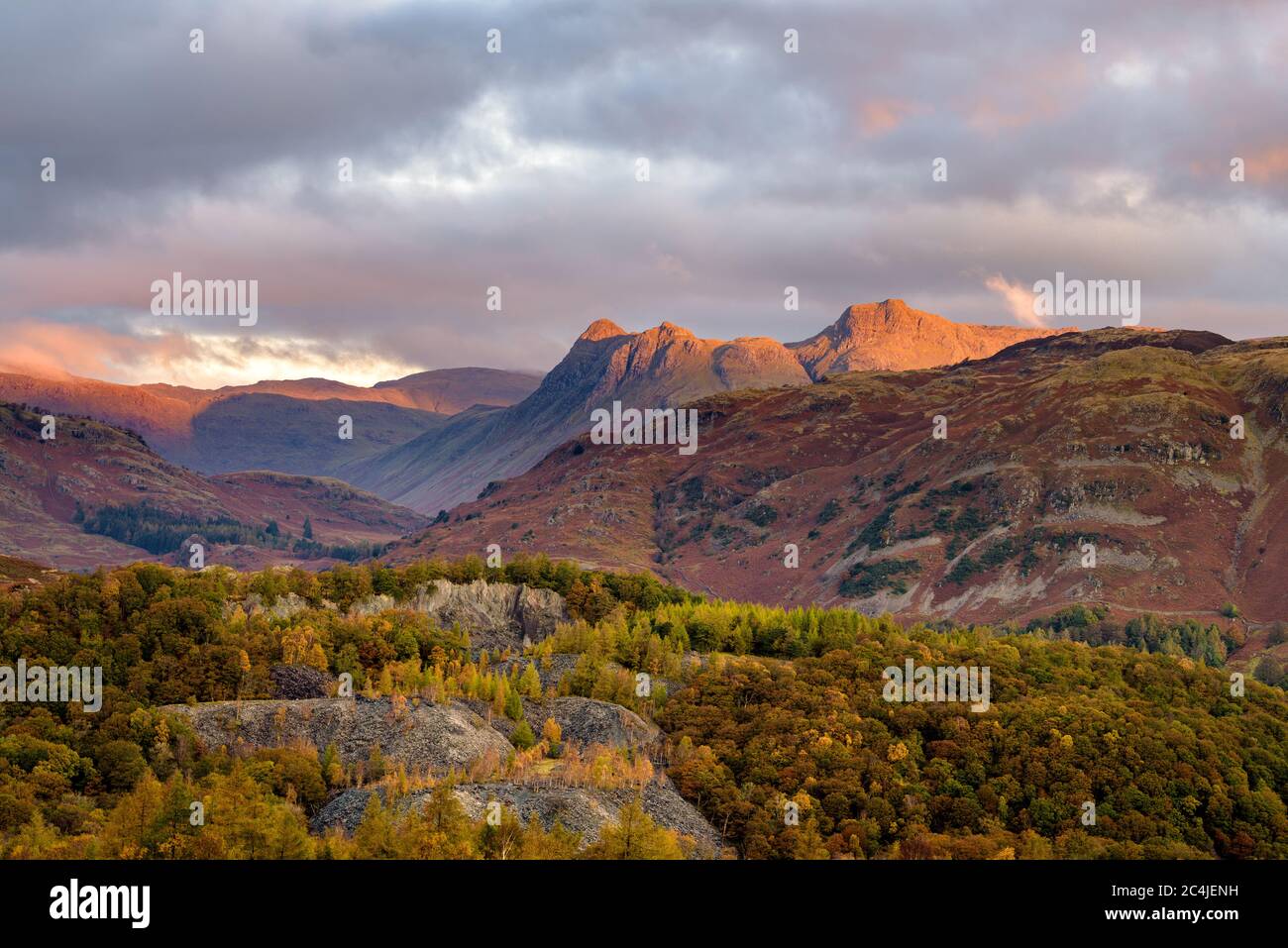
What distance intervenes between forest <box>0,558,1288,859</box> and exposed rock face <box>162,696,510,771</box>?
2.30 metres

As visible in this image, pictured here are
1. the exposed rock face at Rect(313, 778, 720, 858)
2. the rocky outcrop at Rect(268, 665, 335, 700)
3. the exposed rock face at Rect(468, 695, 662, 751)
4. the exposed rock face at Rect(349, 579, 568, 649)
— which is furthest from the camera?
the exposed rock face at Rect(349, 579, 568, 649)

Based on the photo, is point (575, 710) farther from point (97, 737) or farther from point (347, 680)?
point (97, 737)

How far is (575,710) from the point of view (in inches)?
3925

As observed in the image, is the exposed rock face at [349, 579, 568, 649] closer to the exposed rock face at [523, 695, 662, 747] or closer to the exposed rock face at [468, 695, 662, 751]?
the exposed rock face at [523, 695, 662, 747]

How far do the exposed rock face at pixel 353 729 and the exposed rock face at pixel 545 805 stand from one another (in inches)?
316

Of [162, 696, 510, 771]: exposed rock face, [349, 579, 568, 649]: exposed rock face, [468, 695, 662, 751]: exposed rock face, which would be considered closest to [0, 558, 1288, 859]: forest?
[468, 695, 662, 751]: exposed rock face

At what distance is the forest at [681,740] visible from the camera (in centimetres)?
6531

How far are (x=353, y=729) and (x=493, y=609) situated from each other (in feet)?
230

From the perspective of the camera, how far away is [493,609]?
15675 centimetres

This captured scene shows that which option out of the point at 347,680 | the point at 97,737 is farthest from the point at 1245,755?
the point at 97,737

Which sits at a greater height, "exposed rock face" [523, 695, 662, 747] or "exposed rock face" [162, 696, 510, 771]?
"exposed rock face" [162, 696, 510, 771]

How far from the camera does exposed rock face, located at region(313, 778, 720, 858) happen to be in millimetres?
70188

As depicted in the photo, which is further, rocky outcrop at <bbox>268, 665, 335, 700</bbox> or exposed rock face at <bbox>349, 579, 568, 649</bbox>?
exposed rock face at <bbox>349, 579, 568, 649</bbox>

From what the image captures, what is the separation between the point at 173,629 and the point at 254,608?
66.3 feet
